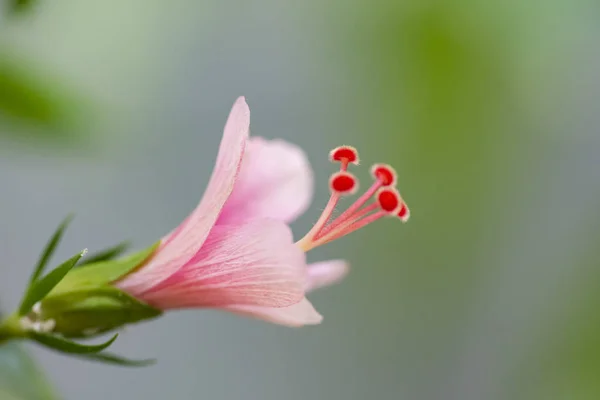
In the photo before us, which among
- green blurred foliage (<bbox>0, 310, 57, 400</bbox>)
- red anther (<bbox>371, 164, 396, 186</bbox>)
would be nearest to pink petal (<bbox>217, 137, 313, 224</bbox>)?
red anther (<bbox>371, 164, 396, 186</bbox>)

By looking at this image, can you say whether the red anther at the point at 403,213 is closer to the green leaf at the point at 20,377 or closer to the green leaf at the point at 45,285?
the green leaf at the point at 45,285

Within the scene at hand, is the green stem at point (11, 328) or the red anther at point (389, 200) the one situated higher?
the red anther at point (389, 200)

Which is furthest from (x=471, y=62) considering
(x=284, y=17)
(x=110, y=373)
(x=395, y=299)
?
(x=110, y=373)

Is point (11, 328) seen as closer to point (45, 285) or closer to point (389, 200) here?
point (45, 285)

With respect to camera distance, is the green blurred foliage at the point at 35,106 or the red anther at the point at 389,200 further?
the green blurred foliage at the point at 35,106

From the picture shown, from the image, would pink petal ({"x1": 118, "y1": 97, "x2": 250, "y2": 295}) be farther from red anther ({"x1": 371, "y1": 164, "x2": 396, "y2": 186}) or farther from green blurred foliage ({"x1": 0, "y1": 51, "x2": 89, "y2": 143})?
green blurred foliage ({"x1": 0, "y1": 51, "x2": 89, "y2": 143})

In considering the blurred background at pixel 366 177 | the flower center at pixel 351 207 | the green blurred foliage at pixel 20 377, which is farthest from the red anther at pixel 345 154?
the blurred background at pixel 366 177
